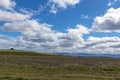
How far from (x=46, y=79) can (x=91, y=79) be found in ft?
16.8

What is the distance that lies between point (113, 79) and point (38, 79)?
8434 millimetres

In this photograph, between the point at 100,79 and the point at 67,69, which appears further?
the point at 67,69

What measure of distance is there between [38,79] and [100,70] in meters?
16.2

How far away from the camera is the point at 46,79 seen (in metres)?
30.4

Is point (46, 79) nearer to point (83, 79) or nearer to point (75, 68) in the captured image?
point (83, 79)

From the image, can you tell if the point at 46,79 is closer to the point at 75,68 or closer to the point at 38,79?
the point at 38,79

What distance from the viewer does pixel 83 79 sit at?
31203 mm

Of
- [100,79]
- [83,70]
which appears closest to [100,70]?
[83,70]

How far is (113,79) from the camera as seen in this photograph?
3162cm

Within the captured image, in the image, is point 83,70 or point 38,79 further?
point 83,70

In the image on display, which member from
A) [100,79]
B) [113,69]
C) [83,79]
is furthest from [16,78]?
[113,69]

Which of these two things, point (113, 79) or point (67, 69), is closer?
point (113, 79)

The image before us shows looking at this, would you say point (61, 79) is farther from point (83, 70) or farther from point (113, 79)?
point (83, 70)

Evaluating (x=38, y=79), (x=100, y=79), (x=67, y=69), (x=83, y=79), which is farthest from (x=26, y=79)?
(x=67, y=69)
